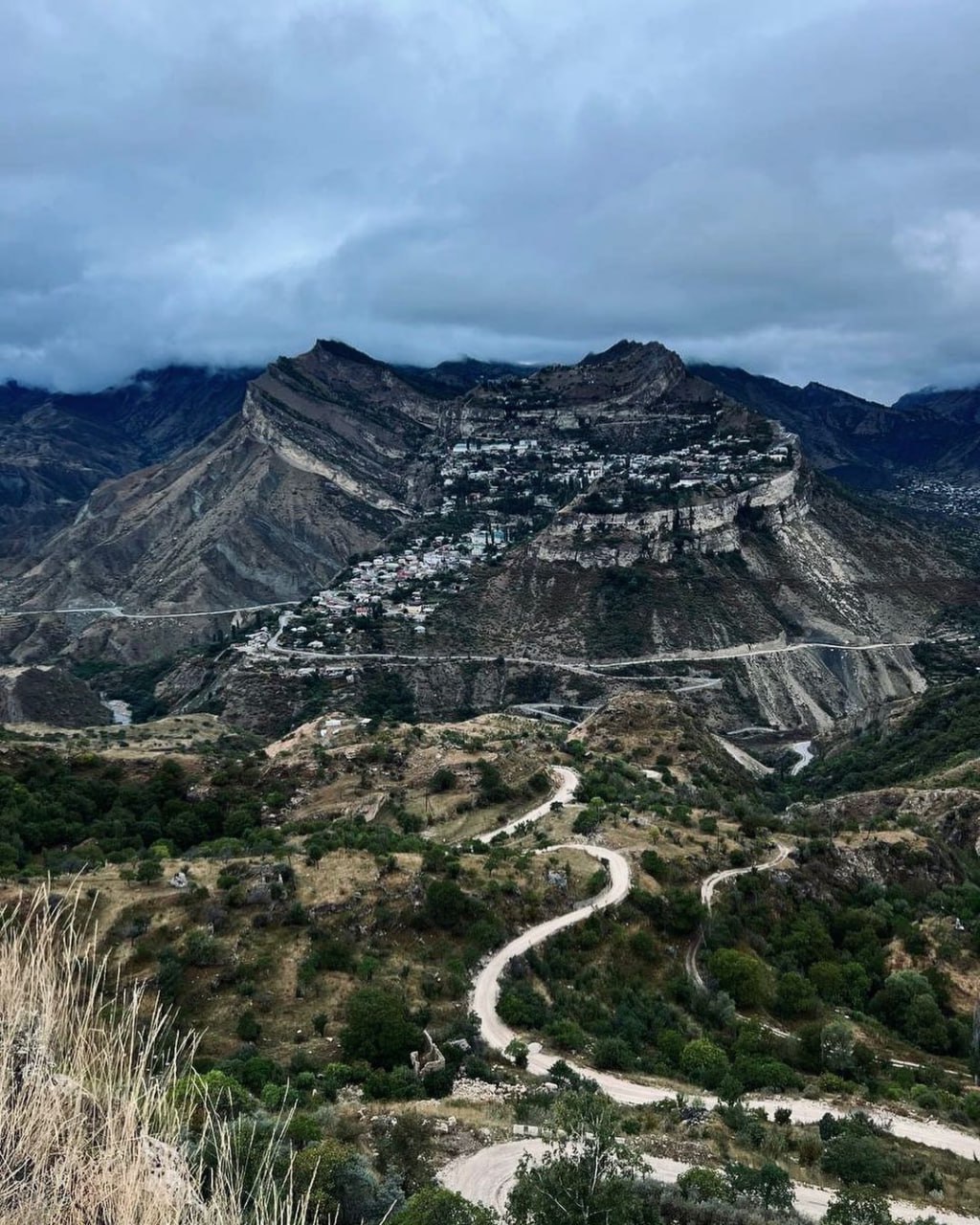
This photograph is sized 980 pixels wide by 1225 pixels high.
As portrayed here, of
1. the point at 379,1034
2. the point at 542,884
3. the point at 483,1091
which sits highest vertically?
the point at 542,884

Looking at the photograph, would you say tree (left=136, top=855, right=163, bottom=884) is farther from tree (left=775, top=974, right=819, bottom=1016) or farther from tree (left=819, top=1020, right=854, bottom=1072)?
tree (left=819, top=1020, right=854, bottom=1072)

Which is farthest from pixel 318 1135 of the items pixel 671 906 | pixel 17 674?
pixel 17 674

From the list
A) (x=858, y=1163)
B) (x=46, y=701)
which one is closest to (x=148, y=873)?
(x=858, y=1163)

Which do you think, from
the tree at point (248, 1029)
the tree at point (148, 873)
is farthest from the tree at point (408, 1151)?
the tree at point (148, 873)

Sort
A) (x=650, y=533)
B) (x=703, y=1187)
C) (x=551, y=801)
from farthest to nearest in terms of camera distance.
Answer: (x=650, y=533) → (x=551, y=801) → (x=703, y=1187)

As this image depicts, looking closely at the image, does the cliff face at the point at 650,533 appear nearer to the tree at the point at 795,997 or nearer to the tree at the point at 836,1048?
the tree at the point at 795,997

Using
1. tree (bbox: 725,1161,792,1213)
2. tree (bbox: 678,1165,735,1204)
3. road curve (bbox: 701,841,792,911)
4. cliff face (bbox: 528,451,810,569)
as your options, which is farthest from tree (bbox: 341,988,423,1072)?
cliff face (bbox: 528,451,810,569)

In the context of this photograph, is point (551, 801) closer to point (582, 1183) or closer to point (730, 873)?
point (730, 873)
